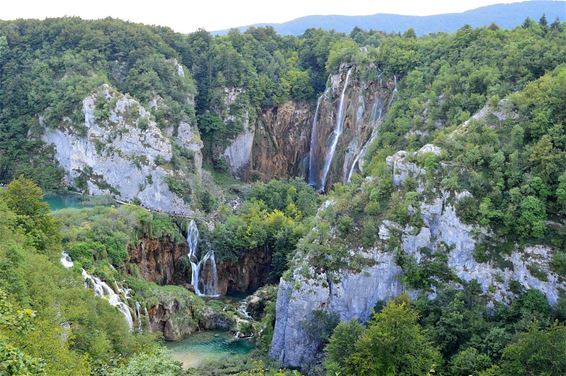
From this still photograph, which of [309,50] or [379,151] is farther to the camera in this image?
[309,50]

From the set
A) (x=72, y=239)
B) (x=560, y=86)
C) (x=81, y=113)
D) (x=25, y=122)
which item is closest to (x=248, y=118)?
(x=81, y=113)

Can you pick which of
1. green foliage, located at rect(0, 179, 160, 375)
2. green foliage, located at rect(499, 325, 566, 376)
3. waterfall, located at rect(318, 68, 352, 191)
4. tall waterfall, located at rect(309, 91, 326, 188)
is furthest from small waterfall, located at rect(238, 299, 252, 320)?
tall waterfall, located at rect(309, 91, 326, 188)

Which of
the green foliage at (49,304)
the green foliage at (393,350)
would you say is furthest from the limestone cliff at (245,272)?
the green foliage at (393,350)

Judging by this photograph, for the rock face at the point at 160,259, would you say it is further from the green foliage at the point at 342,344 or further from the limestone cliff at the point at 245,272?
the green foliage at the point at 342,344

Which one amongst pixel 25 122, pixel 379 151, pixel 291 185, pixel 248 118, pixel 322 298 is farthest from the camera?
pixel 248 118

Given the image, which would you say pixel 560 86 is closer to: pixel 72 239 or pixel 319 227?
pixel 319 227

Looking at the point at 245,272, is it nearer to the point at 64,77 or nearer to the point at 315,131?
the point at 315,131

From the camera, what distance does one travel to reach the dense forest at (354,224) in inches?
1075

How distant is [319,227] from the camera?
38.3 meters

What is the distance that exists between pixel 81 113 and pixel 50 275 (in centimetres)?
3837

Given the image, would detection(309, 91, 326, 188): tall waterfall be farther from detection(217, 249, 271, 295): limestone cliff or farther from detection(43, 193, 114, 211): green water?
detection(43, 193, 114, 211): green water

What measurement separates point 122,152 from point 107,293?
26.9m

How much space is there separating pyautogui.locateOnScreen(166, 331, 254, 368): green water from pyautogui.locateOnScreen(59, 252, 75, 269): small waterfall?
842 cm

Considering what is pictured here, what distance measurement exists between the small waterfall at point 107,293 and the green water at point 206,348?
148 inches
